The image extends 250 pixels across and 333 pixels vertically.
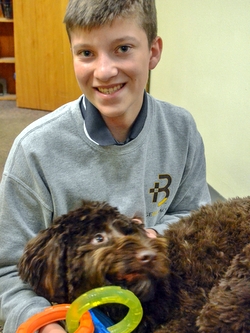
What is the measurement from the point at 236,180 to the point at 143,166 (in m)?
0.93

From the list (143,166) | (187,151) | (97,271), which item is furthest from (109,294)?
(187,151)

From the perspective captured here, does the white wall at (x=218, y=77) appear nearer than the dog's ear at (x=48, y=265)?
No

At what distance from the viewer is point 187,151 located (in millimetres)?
1326

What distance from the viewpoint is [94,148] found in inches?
44.9

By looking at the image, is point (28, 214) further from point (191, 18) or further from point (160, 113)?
point (191, 18)

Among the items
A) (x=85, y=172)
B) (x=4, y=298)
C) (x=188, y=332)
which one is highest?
(x=85, y=172)

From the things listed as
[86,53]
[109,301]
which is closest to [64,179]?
[86,53]

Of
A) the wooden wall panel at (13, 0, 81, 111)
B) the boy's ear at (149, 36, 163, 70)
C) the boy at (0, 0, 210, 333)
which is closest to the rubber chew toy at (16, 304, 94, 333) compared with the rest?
the boy at (0, 0, 210, 333)

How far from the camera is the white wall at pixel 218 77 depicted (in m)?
1.90

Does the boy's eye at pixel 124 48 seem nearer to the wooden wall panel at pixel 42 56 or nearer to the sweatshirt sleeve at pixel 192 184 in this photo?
the sweatshirt sleeve at pixel 192 184

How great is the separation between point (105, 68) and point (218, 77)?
1228mm

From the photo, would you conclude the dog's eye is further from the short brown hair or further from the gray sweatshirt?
the short brown hair

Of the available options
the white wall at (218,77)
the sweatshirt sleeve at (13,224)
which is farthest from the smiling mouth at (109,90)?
the white wall at (218,77)

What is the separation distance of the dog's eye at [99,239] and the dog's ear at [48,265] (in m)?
0.06
